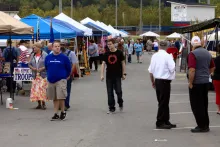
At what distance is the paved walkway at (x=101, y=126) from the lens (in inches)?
399

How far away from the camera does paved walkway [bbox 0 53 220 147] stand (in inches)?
399

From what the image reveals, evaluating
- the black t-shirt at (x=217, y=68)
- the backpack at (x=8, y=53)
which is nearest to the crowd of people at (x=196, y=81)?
the black t-shirt at (x=217, y=68)

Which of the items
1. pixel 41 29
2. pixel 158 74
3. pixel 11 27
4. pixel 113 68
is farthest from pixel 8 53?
pixel 158 74

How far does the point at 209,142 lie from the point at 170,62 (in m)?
2.24

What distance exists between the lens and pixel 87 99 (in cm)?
1770

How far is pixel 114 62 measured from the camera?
14.1 metres

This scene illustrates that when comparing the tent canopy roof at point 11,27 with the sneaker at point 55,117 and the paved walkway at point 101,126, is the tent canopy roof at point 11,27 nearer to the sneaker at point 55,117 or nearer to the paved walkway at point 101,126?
the paved walkway at point 101,126

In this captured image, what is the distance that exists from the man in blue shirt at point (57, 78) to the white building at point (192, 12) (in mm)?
28976

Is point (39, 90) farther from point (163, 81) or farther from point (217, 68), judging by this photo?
point (217, 68)

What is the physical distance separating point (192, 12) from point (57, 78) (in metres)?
38.0

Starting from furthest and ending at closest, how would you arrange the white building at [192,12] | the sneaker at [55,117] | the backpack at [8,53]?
the white building at [192,12] < the backpack at [8,53] < the sneaker at [55,117]

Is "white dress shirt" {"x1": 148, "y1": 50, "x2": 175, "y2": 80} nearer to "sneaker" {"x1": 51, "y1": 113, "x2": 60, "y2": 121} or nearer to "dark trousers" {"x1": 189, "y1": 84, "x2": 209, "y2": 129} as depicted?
"dark trousers" {"x1": 189, "y1": 84, "x2": 209, "y2": 129}

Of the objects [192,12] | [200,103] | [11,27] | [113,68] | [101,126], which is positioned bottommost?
[101,126]

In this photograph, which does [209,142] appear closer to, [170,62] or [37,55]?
[170,62]
